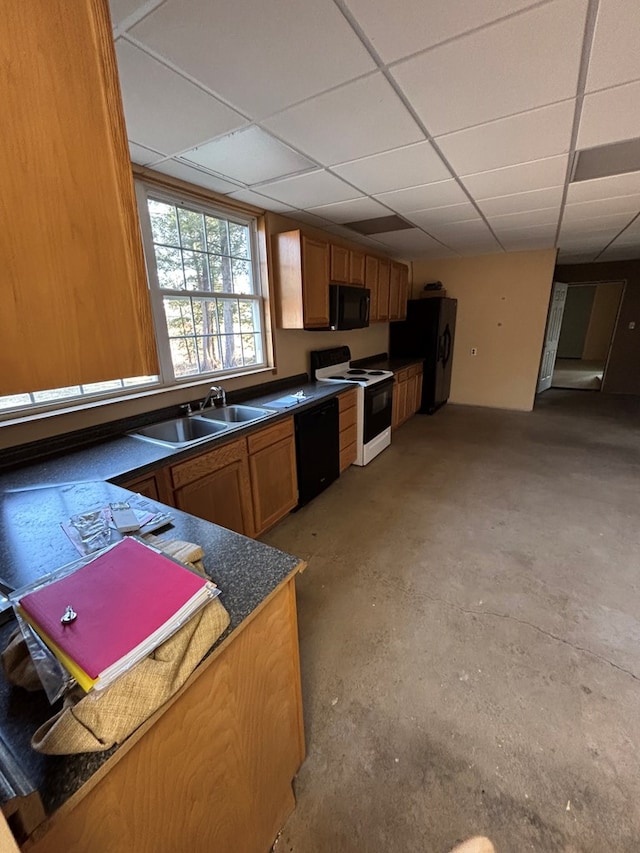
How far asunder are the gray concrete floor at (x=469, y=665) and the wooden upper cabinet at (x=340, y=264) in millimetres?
2127

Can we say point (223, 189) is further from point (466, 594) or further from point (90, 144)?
point (466, 594)

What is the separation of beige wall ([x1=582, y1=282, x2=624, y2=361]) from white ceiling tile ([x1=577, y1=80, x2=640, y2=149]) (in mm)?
9570

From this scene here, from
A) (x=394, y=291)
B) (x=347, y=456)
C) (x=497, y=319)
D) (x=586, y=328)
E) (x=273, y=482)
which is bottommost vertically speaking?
(x=347, y=456)

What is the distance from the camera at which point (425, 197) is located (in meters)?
2.82

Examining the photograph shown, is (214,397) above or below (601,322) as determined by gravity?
below

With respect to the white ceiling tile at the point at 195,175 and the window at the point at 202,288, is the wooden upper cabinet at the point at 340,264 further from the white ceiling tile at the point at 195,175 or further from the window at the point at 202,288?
the white ceiling tile at the point at 195,175

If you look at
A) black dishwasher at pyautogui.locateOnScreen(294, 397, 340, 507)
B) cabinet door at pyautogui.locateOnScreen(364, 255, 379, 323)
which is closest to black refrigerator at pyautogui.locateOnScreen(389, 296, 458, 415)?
cabinet door at pyautogui.locateOnScreen(364, 255, 379, 323)

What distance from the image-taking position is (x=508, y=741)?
1.40 meters

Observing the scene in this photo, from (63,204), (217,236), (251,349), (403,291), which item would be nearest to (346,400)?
(251,349)

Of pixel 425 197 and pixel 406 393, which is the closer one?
pixel 425 197

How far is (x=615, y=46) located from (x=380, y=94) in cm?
83

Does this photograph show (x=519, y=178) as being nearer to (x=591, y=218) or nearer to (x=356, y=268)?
(x=591, y=218)

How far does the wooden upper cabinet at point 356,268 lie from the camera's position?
12.7ft

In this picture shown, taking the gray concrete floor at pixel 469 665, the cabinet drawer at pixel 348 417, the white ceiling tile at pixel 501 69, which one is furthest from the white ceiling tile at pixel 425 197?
the gray concrete floor at pixel 469 665
